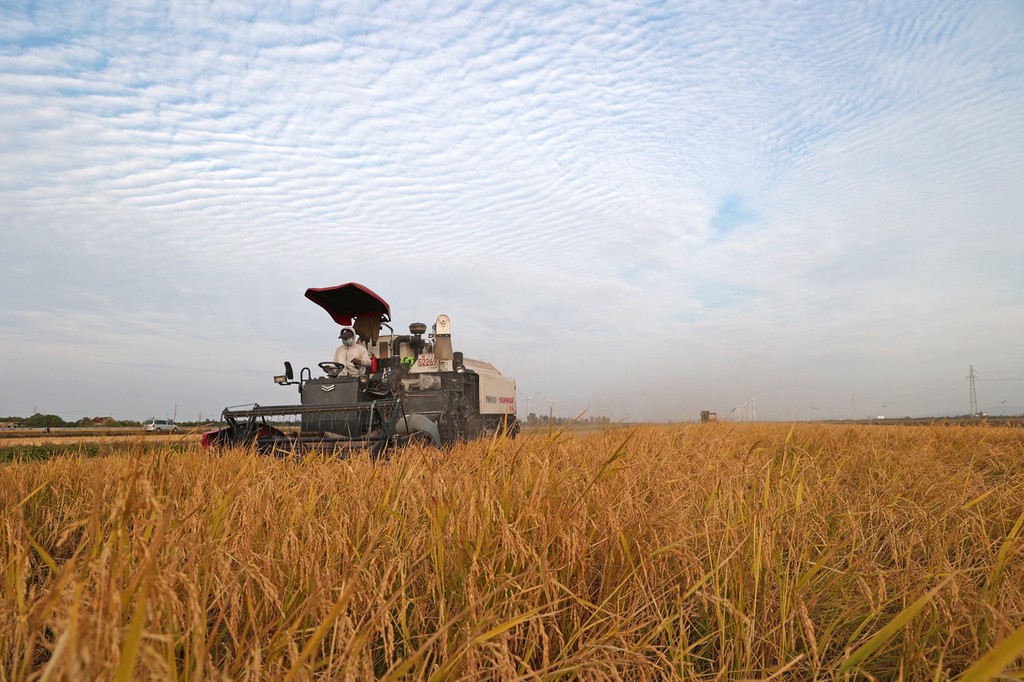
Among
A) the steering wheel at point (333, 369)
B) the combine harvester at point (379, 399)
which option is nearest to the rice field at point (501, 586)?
the combine harvester at point (379, 399)

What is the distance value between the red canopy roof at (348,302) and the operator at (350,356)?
55 cm

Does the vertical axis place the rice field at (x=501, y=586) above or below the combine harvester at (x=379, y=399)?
below

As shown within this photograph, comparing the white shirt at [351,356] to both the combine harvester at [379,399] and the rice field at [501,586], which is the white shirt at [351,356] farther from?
the rice field at [501,586]

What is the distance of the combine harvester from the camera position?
25.6 ft

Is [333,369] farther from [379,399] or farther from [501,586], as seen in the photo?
[501,586]

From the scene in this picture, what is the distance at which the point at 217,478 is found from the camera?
435 cm

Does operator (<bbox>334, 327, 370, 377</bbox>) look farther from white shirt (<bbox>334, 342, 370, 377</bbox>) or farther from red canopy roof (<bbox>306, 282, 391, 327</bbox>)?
red canopy roof (<bbox>306, 282, 391, 327</bbox>)

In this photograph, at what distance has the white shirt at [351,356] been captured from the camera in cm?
980

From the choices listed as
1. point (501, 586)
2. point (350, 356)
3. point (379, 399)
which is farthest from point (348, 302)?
point (501, 586)

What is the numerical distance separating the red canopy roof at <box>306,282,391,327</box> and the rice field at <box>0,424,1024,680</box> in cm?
644

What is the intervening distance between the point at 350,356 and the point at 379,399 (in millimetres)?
1065

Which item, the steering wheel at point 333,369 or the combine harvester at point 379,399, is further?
the steering wheel at point 333,369

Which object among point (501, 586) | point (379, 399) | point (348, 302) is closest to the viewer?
point (501, 586)

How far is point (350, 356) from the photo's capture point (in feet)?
32.7
